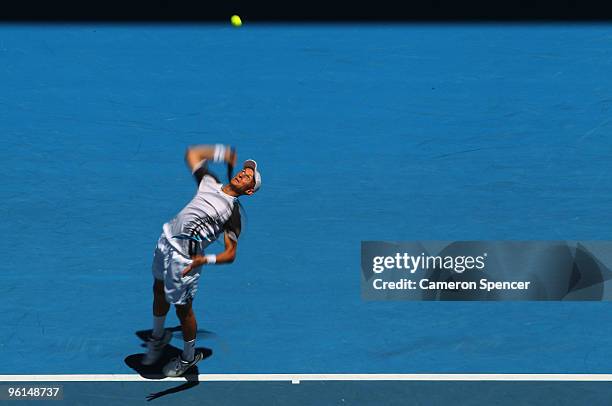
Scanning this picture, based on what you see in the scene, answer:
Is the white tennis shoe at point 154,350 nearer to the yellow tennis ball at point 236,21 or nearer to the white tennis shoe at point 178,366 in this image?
the white tennis shoe at point 178,366

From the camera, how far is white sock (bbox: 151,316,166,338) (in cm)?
734

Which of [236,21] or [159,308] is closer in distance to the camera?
[159,308]

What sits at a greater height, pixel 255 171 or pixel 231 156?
pixel 231 156

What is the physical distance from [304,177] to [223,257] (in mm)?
1044

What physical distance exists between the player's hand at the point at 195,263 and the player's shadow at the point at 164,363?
0.76m

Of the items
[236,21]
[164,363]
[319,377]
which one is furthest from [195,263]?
[236,21]

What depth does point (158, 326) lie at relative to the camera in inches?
290

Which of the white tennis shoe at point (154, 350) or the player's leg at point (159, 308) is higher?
the player's leg at point (159, 308)

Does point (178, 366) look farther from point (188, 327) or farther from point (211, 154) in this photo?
point (211, 154)

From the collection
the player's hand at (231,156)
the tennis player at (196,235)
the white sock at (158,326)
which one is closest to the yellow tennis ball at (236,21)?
the player's hand at (231,156)

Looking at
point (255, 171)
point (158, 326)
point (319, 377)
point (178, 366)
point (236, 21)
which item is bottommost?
point (319, 377)

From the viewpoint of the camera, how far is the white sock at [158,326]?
24.1 ft
